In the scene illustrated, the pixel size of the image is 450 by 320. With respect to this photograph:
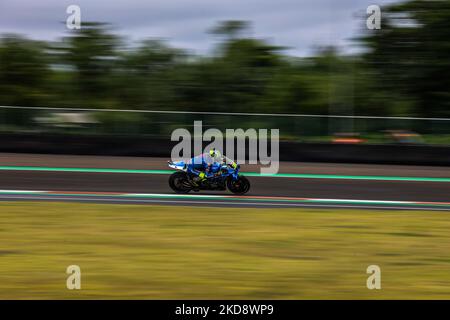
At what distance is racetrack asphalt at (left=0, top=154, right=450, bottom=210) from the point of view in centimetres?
1496

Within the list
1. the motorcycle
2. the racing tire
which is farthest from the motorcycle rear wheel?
the racing tire

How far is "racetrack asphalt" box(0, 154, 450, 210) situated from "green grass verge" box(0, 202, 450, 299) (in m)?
1.22

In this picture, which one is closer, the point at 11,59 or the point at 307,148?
the point at 307,148

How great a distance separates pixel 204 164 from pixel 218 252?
502 cm

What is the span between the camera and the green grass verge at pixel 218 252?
26.7 ft

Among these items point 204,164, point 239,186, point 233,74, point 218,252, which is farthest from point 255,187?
point 233,74

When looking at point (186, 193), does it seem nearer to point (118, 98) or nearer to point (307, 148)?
point (307, 148)

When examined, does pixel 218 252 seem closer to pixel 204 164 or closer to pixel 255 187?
pixel 204 164

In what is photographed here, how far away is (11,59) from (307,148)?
Answer: 27.3 meters

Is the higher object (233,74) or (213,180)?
(233,74)

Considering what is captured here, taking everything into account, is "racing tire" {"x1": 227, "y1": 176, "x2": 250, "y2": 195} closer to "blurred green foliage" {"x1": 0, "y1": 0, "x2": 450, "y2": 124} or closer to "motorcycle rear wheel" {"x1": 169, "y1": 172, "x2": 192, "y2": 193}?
"motorcycle rear wheel" {"x1": 169, "y1": 172, "x2": 192, "y2": 193}

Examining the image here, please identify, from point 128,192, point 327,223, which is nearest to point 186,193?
point 128,192

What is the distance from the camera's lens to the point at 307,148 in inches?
912

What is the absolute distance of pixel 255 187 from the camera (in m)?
16.9
